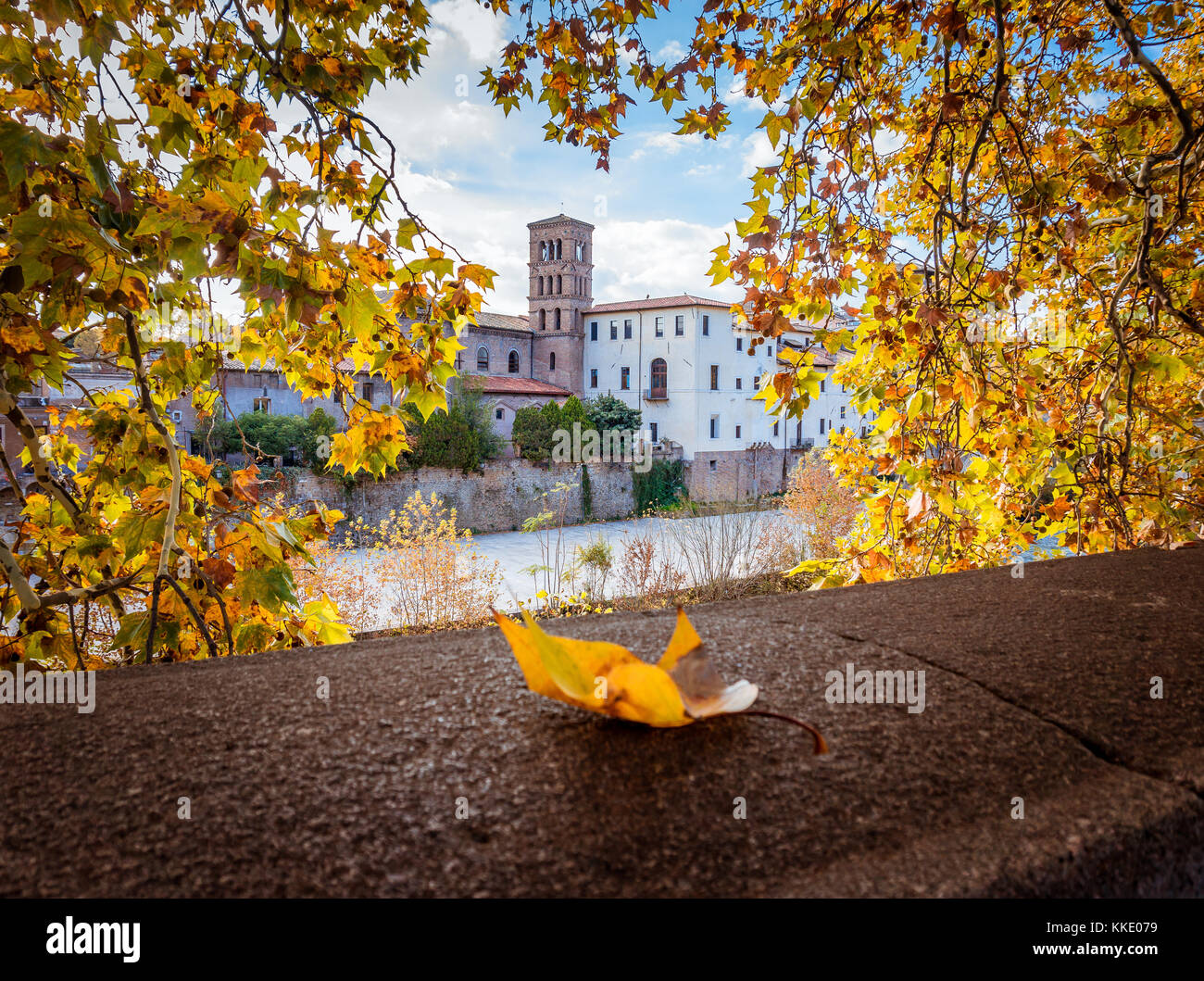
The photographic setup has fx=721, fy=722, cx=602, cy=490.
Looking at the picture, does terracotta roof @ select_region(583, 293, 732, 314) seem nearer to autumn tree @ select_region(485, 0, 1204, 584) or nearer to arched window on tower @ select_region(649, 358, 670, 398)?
arched window on tower @ select_region(649, 358, 670, 398)

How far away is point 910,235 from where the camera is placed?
5.05 meters

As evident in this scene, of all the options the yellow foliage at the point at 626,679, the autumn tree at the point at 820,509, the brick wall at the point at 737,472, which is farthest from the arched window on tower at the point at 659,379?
the yellow foliage at the point at 626,679

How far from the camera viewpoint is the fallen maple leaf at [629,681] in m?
0.66

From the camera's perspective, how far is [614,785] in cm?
60

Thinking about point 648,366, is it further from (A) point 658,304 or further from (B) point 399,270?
(B) point 399,270

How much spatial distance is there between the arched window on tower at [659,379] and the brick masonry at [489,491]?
8.30 m

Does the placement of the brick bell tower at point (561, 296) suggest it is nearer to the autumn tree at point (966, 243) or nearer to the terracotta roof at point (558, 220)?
the terracotta roof at point (558, 220)

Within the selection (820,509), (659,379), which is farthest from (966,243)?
(659,379)

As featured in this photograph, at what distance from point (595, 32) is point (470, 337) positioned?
2966 cm

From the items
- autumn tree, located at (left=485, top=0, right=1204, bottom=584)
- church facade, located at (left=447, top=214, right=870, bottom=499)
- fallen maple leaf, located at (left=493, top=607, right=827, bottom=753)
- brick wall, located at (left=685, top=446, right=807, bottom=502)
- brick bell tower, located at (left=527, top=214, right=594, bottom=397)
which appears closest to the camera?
fallen maple leaf, located at (left=493, top=607, right=827, bottom=753)

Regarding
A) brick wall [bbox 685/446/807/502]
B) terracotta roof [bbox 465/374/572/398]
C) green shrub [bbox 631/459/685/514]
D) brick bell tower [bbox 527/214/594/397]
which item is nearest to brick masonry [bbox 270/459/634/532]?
green shrub [bbox 631/459/685/514]

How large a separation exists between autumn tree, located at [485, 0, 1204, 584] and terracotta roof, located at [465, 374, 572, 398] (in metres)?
26.9

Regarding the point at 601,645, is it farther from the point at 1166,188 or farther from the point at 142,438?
the point at 1166,188

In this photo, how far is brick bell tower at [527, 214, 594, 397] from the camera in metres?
35.8
